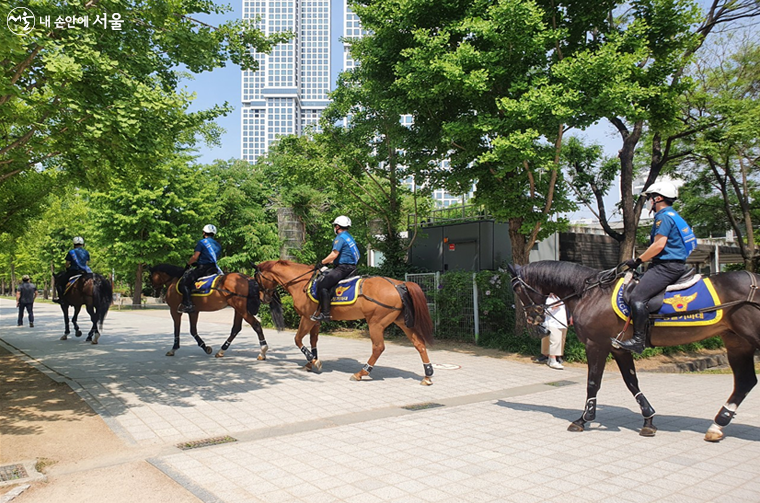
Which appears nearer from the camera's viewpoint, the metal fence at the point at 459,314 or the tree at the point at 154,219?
the metal fence at the point at 459,314

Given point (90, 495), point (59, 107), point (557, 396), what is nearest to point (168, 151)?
point (59, 107)

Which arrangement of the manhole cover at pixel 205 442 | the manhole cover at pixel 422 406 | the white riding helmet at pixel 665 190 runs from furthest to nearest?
the manhole cover at pixel 422 406, the white riding helmet at pixel 665 190, the manhole cover at pixel 205 442

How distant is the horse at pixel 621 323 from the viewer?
5660mm

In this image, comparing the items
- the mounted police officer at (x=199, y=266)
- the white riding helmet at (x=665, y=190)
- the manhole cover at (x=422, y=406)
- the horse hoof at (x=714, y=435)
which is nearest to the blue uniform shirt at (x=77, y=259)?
the mounted police officer at (x=199, y=266)

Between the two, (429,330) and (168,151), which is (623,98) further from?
Result: (168,151)

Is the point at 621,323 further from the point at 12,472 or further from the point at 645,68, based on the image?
the point at 645,68

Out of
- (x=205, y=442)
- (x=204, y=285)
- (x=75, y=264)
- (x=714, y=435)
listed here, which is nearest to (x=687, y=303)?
(x=714, y=435)

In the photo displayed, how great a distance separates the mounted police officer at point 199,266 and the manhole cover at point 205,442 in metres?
6.01

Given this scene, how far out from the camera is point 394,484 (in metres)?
4.38

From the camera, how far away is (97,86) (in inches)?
273

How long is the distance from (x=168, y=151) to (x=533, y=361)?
30.1 ft
